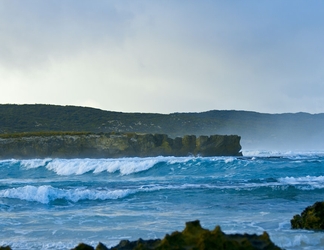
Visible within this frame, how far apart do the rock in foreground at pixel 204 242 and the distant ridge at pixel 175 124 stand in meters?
76.5

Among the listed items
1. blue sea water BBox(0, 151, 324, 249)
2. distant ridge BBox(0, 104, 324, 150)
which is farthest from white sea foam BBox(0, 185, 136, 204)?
distant ridge BBox(0, 104, 324, 150)

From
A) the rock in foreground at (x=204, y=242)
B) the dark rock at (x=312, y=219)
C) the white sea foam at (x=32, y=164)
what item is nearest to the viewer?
the rock in foreground at (x=204, y=242)

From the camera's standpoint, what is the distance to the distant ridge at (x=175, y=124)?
88500 mm

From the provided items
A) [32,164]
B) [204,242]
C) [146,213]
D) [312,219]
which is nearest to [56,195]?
[146,213]

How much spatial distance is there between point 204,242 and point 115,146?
154 feet

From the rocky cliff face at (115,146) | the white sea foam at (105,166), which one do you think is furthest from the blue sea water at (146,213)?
the rocky cliff face at (115,146)

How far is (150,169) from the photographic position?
3284 cm

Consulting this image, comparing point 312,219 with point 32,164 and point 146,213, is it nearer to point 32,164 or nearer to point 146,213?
point 146,213

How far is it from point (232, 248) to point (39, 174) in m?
32.8

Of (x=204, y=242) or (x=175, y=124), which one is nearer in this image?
(x=204, y=242)

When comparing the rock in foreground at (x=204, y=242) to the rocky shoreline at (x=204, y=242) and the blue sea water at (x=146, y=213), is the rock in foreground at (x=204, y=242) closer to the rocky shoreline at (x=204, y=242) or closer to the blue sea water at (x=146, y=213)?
the rocky shoreline at (x=204, y=242)

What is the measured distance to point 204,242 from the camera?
215 inches

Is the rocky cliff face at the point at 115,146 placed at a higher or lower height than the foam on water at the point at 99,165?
higher

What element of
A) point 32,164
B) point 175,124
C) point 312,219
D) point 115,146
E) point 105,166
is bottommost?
point 32,164
